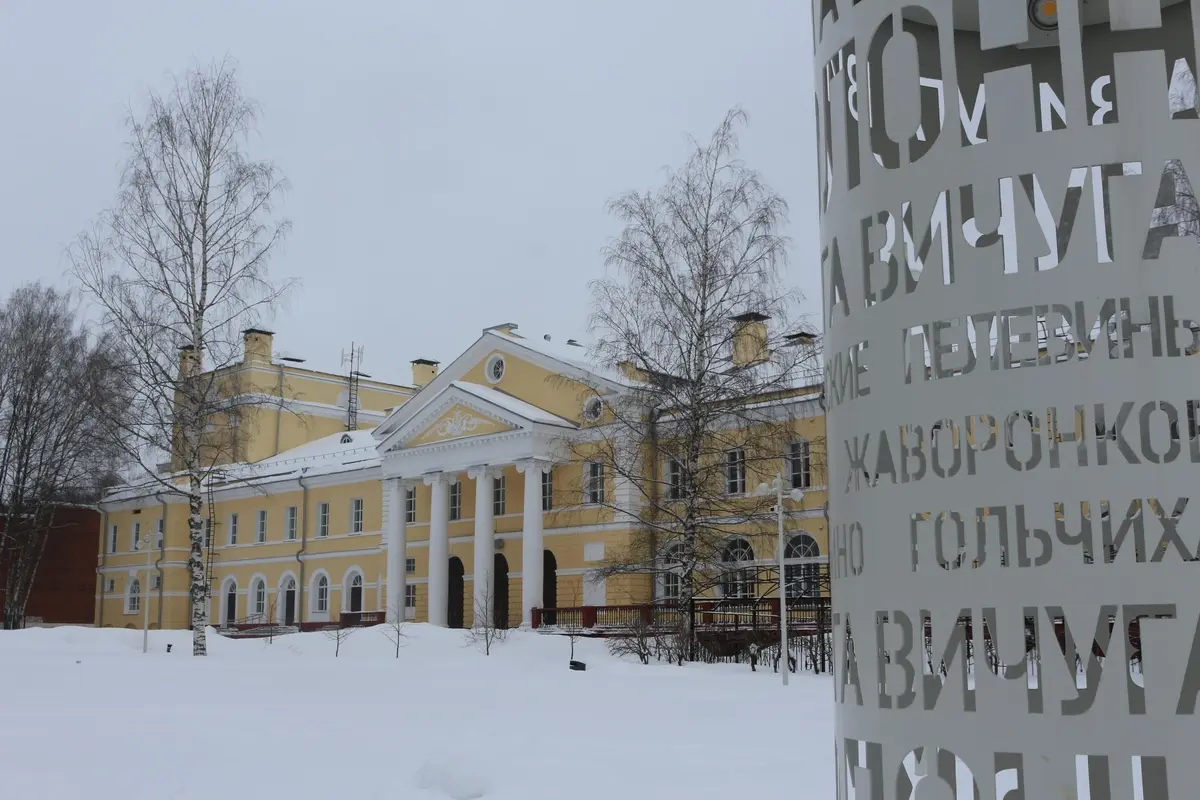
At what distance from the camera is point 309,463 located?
4772 centimetres

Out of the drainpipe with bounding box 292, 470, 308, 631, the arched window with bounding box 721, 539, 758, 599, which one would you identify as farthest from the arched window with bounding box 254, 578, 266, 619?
the arched window with bounding box 721, 539, 758, 599

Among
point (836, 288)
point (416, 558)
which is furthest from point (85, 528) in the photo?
point (836, 288)

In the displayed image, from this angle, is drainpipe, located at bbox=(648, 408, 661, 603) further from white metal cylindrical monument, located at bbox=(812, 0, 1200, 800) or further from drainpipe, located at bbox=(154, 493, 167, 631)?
drainpipe, located at bbox=(154, 493, 167, 631)

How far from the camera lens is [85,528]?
5328cm

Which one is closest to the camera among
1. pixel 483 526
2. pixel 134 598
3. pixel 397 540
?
pixel 483 526

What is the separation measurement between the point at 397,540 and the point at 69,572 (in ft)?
69.6

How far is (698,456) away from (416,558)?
1899 centimetres

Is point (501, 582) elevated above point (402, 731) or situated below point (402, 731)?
above

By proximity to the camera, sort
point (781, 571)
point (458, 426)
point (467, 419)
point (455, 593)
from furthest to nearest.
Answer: point (455, 593) < point (458, 426) < point (467, 419) < point (781, 571)

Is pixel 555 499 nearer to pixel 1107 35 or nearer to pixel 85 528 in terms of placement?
pixel 85 528

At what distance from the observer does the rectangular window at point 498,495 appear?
39.1m

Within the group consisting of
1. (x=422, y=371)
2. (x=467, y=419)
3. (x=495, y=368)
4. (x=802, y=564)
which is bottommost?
(x=802, y=564)

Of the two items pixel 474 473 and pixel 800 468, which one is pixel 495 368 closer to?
pixel 474 473

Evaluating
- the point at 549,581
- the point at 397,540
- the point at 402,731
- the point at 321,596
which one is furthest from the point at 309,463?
the point at 402,731
